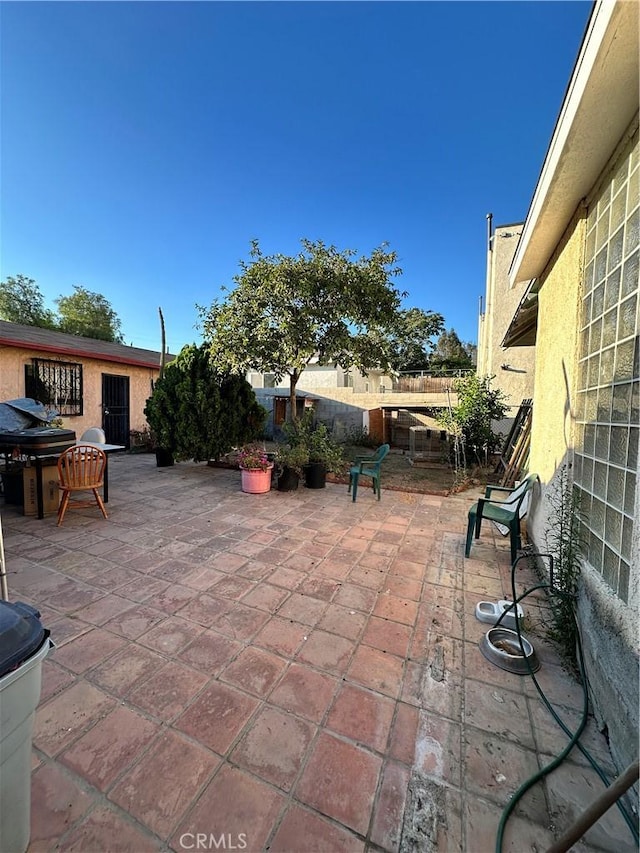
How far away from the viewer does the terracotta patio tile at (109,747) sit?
1293 mm

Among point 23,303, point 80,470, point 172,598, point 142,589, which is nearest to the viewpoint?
point 172,598

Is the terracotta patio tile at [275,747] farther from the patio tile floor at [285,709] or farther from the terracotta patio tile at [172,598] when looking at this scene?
the terracotta patio tile at [172,598]

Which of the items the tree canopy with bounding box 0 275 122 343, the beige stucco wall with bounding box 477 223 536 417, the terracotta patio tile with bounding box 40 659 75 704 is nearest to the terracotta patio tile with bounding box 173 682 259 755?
the terracotta patio tile with bounding box 40 659 75 704

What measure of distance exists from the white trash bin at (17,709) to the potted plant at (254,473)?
14.4 ft

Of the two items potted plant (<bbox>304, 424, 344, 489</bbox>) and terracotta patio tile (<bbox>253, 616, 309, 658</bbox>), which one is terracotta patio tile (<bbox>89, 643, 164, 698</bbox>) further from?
potted plant (<bbox>304, 424, 344, 489</bbox>)

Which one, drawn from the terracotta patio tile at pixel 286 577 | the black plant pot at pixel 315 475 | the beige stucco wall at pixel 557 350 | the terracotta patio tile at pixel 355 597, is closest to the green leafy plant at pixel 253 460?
the black plant pot at pixel 315 475

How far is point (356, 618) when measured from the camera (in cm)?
233

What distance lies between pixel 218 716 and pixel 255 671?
0.30 m

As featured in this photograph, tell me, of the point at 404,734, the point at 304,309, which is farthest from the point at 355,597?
the point at 304,309

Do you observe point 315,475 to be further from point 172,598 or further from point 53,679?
point 53,679

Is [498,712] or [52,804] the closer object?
[52,804]

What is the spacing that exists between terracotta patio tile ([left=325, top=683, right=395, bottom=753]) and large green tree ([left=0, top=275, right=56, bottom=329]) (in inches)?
1009

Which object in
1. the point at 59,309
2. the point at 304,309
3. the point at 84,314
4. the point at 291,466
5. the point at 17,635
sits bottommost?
the point at 291,466

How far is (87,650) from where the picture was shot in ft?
6.40
